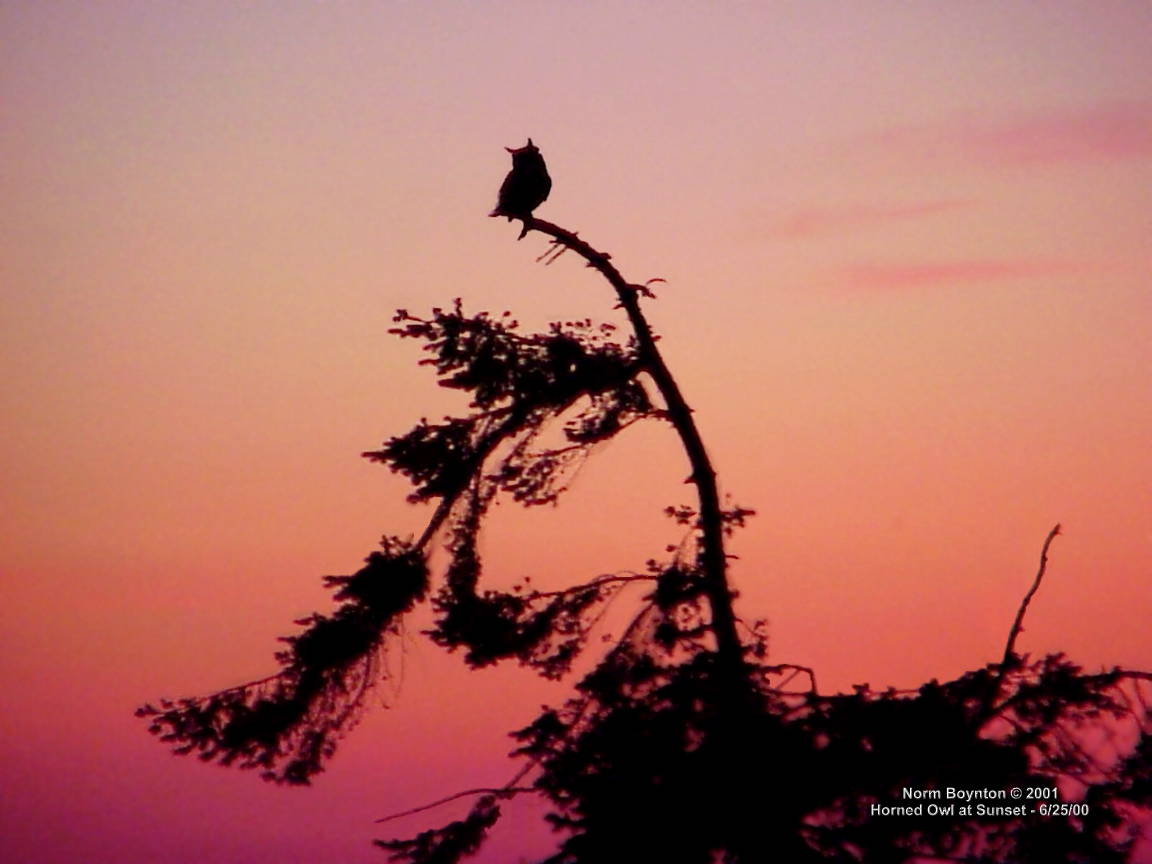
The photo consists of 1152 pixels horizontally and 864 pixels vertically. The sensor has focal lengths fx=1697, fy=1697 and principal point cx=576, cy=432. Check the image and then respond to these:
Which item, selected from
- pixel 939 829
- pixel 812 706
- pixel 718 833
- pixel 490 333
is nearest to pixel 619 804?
pixel 718 833

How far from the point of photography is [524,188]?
13.7m

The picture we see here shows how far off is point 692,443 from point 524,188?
2.46 m

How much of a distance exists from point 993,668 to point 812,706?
5.15 feet

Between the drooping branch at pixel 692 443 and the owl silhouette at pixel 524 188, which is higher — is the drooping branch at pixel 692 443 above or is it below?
below

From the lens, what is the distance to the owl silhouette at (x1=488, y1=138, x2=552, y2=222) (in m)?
13.6

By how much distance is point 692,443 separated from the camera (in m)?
13.7

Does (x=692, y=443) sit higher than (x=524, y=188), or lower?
lower

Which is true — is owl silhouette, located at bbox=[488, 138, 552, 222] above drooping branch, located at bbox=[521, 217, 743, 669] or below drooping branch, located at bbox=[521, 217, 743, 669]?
above

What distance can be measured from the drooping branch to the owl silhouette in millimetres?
138

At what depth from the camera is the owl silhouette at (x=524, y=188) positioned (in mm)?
13609

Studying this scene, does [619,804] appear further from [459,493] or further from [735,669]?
[459,493]

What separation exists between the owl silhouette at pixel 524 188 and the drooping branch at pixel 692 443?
138 mm

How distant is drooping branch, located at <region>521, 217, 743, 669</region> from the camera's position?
44.4ft

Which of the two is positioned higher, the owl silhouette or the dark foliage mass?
the owl silhouette
